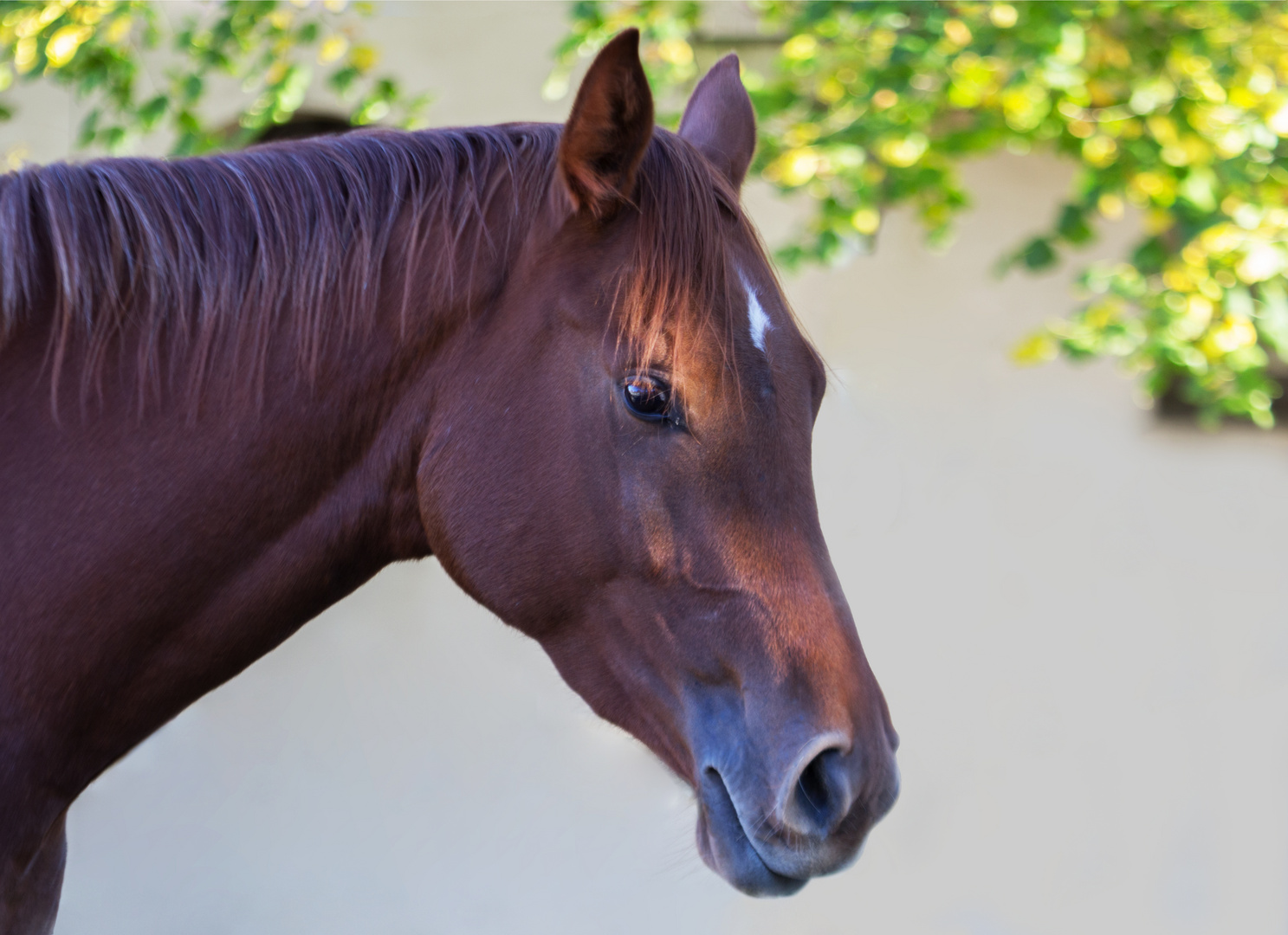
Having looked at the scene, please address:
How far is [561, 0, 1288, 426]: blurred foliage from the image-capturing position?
2598 mm

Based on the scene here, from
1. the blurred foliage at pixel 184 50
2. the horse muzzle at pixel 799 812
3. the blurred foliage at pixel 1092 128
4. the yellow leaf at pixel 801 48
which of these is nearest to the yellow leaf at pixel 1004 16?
the blurred foliage at pixel 1092 128

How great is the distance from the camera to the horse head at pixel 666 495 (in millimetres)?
1185

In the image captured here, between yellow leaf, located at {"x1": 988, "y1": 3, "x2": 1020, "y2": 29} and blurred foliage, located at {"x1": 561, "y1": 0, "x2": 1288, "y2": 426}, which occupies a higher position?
yellow leaf, located at {"x1": 988, "y1": 3, "x2": 1020, "y2": 29}

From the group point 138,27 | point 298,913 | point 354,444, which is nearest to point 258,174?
point 354,444

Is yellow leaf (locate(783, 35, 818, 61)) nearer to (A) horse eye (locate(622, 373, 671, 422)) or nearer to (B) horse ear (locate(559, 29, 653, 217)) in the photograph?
(B) horse ear (locate(559, 29, 653, 217))

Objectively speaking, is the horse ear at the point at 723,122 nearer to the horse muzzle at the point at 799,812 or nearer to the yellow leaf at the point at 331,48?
the horse muzzle at the point at 799,812

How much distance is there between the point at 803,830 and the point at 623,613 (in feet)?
1.07

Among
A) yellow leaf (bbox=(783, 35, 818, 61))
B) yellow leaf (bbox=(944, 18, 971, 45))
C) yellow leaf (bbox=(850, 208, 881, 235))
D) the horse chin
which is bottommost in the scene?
yellow leaf (bbox=(850, 208, 881, 235))

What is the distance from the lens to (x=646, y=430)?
125 centimetres

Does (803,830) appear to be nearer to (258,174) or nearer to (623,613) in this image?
(623,613)

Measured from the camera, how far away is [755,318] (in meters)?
1.29

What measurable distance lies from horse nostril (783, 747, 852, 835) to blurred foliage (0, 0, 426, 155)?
258 centimetres

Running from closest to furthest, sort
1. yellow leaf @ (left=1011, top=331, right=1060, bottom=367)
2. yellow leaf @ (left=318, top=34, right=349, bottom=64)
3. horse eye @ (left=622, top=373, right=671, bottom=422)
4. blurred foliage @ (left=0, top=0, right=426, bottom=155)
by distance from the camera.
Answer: horse eye @ (left=622, top=373, right=671, bottom=422)
blurred foliage @ (left=0, top=0, right=426, bottom=155)
yellow leaf @ (left=1011, top=331, right=1060, bottom=367)
yellow leaf @ (left=318, top=34, right=349, bottom=64)

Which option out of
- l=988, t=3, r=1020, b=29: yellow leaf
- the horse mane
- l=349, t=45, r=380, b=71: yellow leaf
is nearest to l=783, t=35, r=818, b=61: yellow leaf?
l=988, t=3, r=1020, b=29: yellow leaf
